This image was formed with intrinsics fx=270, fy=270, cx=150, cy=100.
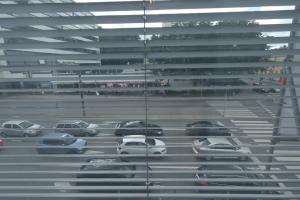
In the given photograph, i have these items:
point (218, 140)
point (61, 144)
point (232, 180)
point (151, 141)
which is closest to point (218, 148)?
point (218, 140)

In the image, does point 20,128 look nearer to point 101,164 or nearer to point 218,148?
point 101,164

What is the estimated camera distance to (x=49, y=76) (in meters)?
1.48

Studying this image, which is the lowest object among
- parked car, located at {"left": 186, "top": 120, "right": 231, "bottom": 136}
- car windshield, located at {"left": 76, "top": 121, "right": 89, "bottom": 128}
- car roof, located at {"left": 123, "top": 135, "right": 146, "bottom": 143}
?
car roof, located at {"left": 123, "top": 135, "right": 146, "bottom": 143}

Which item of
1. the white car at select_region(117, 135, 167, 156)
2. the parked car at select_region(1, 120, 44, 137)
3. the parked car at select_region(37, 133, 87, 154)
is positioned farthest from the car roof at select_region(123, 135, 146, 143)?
the parked car at select_region(1, 120, 44, 137)

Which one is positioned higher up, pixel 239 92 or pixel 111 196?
pixel 239 92

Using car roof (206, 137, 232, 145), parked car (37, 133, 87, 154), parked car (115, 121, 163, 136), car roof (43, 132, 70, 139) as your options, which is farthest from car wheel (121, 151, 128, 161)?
car roof (206, 137, 232, 145)

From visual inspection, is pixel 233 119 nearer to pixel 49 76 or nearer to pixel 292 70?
pixel 292 70

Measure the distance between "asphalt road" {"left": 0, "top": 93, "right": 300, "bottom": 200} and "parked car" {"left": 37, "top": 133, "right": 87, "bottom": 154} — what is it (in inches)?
1.6

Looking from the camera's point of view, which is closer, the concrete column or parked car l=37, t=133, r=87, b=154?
the concrete column

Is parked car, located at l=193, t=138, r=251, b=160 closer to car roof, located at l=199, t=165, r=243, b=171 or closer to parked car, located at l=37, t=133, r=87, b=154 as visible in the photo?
car roof, located at l=199, t=165, r=243, b=171

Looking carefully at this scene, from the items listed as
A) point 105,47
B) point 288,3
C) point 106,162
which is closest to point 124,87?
point 105,47

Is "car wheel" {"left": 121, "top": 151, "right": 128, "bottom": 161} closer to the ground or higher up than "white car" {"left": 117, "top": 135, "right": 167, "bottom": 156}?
closer to the ground

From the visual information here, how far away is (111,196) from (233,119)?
82 centimetres

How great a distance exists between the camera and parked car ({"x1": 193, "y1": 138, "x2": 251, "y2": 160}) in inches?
59.5
